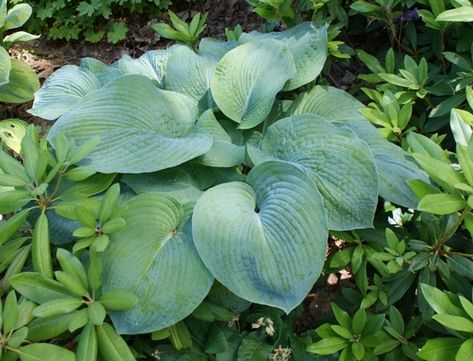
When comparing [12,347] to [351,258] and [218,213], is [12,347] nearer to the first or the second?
[218,213]

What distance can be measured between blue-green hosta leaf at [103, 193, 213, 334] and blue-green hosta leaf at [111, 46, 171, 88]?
0.66 metres

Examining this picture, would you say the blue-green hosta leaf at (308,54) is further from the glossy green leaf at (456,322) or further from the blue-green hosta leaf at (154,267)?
the glossy green leaf at (456,322)

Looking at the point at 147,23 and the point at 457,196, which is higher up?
the point at 457,196

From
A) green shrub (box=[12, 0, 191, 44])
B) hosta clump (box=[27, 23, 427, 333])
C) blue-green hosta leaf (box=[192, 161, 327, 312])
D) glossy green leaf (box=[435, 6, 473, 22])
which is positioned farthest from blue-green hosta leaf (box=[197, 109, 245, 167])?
green shrub (box=[12, 0, 191, 44])

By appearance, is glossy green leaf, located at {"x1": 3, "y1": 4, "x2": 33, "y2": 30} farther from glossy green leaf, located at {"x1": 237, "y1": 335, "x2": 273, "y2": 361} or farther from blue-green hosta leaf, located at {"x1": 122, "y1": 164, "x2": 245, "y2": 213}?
glossy green leaf, located at {"x1": 237, "y1": 335, "x2": 273, "y2": 361}

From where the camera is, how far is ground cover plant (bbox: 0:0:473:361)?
108 centimetres

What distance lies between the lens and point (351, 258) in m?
1.34

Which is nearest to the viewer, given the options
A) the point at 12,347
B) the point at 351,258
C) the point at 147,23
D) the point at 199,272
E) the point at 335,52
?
the point at 12,347

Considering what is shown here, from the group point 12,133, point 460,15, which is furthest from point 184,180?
point 12,133

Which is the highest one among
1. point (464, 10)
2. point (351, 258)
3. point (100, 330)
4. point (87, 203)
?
point (464, 10)

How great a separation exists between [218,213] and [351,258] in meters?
0.38

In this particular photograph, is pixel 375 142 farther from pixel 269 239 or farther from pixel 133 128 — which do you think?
pixel 133 128

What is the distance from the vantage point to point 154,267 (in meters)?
1.17

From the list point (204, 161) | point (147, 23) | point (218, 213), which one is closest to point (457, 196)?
point (218, 213)
